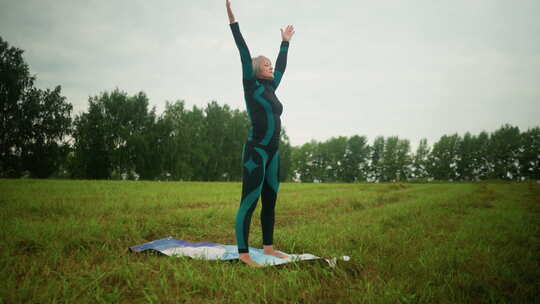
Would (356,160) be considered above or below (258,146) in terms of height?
above

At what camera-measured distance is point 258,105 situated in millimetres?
3441

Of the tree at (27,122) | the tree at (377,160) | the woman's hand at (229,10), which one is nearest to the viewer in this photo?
the woman's hand at (229,10)

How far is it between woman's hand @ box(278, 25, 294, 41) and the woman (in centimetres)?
82

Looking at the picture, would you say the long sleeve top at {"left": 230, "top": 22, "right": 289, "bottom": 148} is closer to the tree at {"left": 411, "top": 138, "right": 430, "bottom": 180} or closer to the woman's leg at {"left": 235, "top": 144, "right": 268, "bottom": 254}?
the woman's leg at {"left": 235, "top": 144, "right": 268, "bottom": 254}

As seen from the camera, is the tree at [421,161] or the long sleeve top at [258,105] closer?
the long sleeve top at [258,105]

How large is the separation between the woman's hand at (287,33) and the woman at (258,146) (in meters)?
0.82

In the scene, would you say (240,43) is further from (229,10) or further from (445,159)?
(445,159)

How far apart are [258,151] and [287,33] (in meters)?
2.18

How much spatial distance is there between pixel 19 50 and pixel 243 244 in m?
40.4

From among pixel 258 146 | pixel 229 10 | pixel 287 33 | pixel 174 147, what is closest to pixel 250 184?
pixel 258 146

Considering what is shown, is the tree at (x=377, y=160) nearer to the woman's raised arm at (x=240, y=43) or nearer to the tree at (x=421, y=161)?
the tree at (x=421, y=161)

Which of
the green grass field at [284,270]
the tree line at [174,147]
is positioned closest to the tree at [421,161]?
the tree line at [174,147]

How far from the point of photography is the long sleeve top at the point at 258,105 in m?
3.33

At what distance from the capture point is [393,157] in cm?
8925
